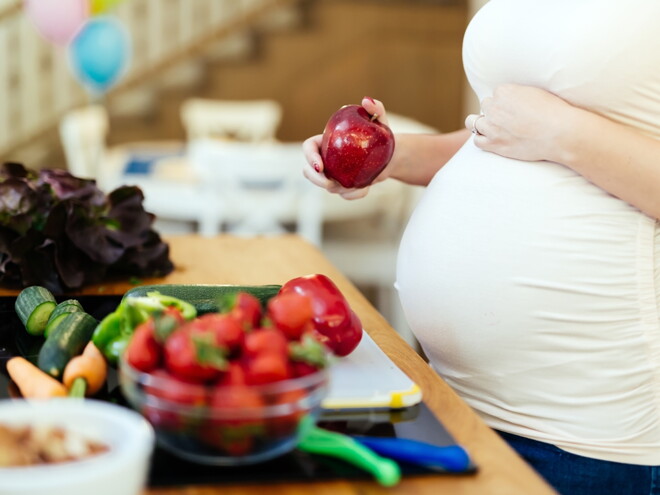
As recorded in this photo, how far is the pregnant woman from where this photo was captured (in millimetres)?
1080

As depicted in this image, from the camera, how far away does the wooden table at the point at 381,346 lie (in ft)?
2.38

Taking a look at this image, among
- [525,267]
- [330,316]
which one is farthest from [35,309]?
[525,267]

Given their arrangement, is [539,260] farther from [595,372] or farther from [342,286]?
[342,286]

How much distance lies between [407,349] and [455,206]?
0.22 m

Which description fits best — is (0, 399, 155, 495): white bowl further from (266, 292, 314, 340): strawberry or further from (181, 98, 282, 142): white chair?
(181, 98, 282, 142): white chair

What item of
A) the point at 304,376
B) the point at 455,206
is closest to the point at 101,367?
the point at 304,376

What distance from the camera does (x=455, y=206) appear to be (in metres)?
1.19

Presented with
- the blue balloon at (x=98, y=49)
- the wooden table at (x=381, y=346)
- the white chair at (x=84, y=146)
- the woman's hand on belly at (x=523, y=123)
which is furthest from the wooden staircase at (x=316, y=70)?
the woman's hand on belly at (x=523, y=123)

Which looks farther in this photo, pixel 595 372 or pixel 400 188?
pixel 400 188

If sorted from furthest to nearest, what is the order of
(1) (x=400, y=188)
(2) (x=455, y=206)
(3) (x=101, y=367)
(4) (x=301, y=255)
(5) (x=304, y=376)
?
(1) (x=400, y=188) < (4) (x=301, y=255) < (2) (x=455, y=206) < (3) (x=101, y=367) < (5) (x=304, y=376)

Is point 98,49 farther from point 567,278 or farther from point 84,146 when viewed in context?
point 567,278

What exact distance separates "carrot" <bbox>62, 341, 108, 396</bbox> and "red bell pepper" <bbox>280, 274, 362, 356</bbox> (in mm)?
227

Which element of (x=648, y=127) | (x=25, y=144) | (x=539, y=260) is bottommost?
(x=25, y=144)

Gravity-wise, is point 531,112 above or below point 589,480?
above
